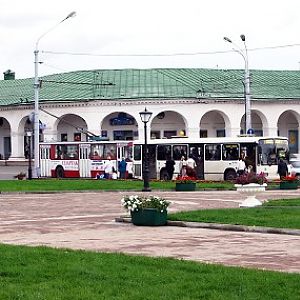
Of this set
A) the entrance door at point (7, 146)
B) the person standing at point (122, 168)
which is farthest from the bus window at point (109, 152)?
the entrance door at point (7, 146)

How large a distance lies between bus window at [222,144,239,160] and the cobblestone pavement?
2173cm

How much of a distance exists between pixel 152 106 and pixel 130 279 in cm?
5513

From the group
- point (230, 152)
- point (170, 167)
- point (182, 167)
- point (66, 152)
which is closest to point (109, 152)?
point (66, 152)

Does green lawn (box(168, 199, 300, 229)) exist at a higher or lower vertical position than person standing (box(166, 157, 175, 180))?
lower

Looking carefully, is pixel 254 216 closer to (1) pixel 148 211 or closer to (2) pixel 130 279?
(1) pixel 148 211

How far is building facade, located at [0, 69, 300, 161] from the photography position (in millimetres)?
65062

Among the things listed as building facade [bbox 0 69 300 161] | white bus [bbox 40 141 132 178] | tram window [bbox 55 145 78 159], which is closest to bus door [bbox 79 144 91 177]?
white bus [bbox 40 141 132 178]

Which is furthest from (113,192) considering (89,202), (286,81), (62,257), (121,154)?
(286,81)

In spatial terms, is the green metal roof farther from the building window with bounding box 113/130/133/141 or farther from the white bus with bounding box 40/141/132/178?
the white bus with bounding box 40/141/132/178

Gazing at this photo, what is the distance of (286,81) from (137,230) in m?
54.6

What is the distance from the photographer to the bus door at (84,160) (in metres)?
56.2

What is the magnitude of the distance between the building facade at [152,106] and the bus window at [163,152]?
13409 millimetres

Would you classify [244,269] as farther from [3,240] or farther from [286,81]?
[286,81]

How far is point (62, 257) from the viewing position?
40.5ft
